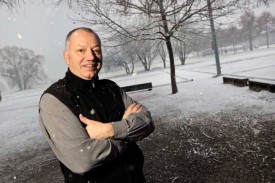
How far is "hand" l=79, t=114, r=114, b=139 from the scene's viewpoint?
1670 mm

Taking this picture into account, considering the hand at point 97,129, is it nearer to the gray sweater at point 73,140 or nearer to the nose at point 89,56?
the gray sweater at point 73,140

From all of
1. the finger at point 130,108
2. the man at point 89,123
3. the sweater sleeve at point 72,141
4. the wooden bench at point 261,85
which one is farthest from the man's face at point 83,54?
the wooden bench at point 261,85

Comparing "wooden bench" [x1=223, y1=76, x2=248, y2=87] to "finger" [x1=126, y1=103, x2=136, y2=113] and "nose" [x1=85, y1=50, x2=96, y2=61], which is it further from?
"nose" [x1=85, y1=50, x2=96, y2=61]

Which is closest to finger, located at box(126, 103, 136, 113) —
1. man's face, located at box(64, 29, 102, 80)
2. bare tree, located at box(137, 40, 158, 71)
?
man's face, located at box(64, 29, 102, 80)

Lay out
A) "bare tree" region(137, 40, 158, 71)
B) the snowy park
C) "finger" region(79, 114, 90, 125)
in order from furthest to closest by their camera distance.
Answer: "bare tree" region(137, 40, 158, 71), the snowy park, "finger" region(79, 114, 90, 125)

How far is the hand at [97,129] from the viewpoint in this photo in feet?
5.48

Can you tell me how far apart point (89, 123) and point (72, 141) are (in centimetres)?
17

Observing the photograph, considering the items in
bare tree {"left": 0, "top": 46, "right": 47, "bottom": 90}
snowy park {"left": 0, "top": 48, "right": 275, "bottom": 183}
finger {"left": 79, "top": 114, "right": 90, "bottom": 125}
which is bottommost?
snowy park {"left": 0, "top": 48, "right": 275, "bottom": 183}

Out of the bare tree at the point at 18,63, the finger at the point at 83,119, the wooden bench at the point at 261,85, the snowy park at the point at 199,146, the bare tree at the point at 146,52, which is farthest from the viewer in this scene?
the bare tree at the point at 18,63

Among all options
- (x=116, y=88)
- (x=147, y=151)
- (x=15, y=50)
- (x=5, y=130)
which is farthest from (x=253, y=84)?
(x=15, y=50)

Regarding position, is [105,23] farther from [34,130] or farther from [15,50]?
[15,50]

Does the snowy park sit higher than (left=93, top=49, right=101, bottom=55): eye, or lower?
lower

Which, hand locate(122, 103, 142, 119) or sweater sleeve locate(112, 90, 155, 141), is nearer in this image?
sweater sleeve locate(112, 90, 155, 141)

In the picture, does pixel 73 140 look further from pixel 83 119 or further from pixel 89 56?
pixel 89 56
